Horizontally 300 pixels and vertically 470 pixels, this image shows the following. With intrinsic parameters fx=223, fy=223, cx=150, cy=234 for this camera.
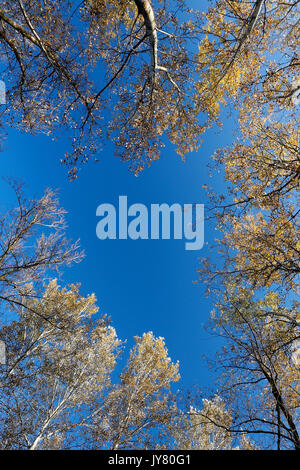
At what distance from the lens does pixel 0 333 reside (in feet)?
25.7

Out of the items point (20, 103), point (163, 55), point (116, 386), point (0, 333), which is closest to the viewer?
point (20, 103)

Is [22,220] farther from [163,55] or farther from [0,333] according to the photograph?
[163,55]

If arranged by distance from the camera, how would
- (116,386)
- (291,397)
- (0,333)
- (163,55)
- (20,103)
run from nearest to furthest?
(20,103) → (163,55) → (291,397) → (0,333) → (116,386)

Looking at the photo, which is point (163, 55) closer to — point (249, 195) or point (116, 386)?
point (249, 195)

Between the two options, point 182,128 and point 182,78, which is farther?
point 182,128

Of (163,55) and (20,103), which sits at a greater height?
(163,55)

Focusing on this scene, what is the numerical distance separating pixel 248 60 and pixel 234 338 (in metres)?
6.89

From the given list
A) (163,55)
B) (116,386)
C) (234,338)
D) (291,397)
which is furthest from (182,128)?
(116,386)

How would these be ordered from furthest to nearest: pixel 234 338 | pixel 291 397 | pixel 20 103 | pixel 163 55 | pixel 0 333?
pixel 0 333 → pixel 234 338 → pixel 291 397 → pixel 163 55 → pixel 20 103

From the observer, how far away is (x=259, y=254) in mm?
6289

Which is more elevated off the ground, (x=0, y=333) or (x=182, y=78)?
(x=182, y=78)

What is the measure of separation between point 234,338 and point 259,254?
2.38 m

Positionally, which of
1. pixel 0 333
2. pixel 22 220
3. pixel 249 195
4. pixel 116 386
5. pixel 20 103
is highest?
pixel 20 103

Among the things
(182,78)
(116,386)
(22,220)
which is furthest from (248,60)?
(116,386)
